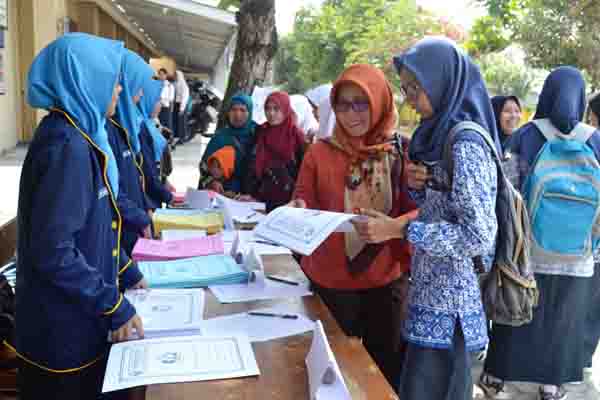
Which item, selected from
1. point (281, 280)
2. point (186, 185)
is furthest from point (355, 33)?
point (281, 280)

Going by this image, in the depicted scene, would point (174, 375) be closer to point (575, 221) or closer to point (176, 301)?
point (176, 301)

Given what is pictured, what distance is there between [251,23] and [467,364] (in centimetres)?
400

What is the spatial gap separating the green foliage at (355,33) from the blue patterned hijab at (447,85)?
1708 centimetres

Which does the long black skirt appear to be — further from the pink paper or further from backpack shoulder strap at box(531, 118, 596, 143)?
the pink paper

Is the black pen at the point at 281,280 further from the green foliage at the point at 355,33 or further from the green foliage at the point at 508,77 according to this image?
the green foliage at the point at 508,77

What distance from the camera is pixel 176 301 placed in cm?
173

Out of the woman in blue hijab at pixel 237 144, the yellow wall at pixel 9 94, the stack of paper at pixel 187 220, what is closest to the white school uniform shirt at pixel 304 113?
the woman in blue hijab at pixel 237 144

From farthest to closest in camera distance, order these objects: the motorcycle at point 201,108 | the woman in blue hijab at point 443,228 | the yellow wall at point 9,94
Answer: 1. the motorcycle at point 201,108
2. the yellow wall at point 9,94
3. the woman in blue hijab at point 443,228

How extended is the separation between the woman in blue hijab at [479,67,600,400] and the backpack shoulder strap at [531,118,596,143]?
0.02 meters

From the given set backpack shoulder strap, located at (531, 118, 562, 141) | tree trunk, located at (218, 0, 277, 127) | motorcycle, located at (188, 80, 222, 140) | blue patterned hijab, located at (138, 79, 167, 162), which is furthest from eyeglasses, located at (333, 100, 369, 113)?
motorcycle, located at (188, 80, 222, 140)

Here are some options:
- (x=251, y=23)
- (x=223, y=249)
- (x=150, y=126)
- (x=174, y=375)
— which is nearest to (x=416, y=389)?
(x=174, y=375)

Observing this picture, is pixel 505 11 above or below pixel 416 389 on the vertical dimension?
above

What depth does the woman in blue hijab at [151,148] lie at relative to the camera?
2993mm

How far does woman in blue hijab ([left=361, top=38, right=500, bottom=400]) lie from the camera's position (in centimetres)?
149
